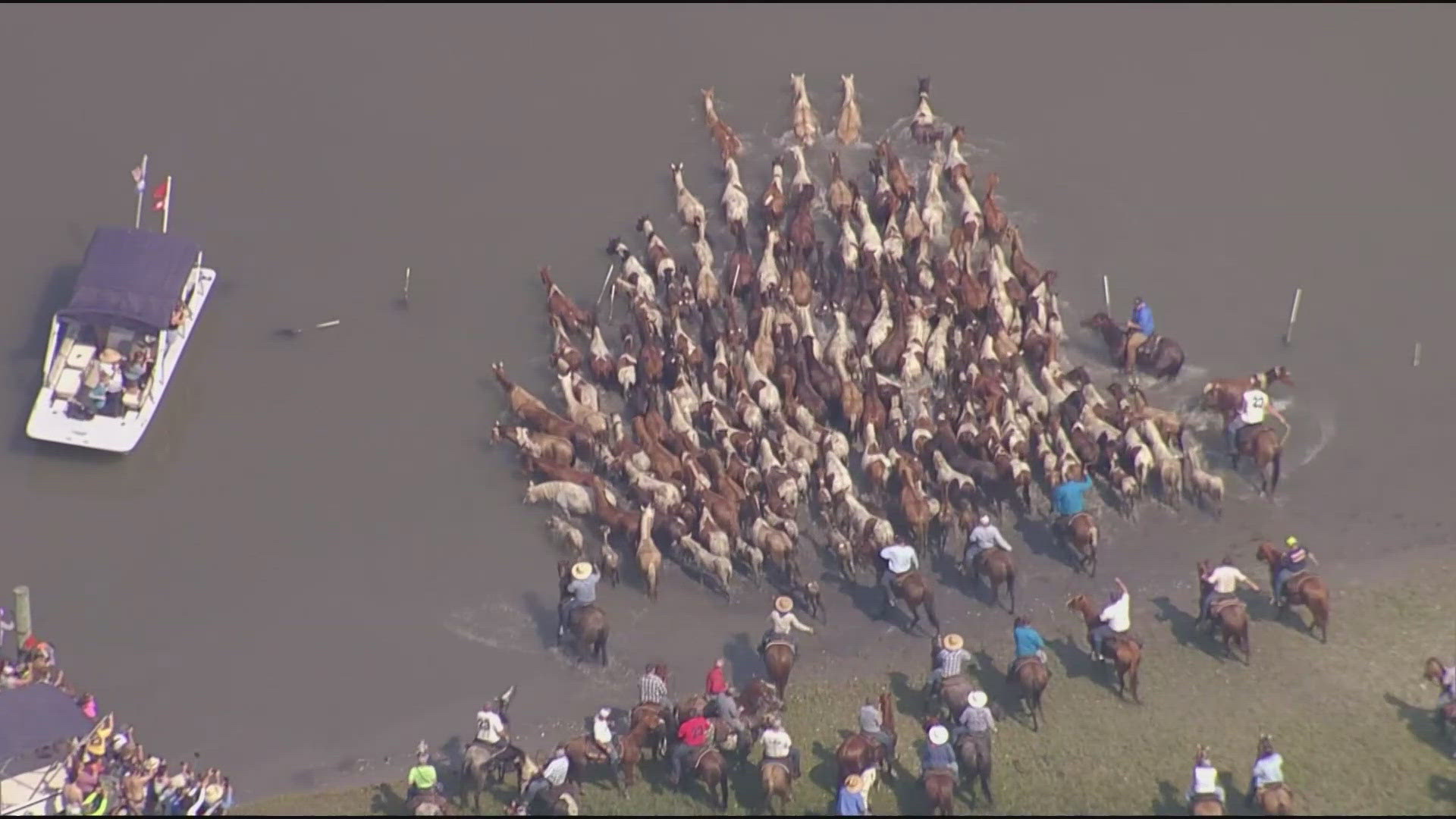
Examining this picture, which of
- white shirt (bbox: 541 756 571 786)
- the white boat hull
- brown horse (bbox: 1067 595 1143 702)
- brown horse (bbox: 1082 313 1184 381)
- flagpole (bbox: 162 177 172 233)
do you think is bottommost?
white shirt (bbox: 541 756 571 786)

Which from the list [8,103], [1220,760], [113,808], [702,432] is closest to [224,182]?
[8,103]

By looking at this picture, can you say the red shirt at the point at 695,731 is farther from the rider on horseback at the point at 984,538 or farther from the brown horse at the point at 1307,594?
the brown horse at the point at 1307,594

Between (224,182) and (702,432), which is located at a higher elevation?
(224,182)

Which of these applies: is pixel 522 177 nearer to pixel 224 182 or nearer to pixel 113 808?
pixel 224 182

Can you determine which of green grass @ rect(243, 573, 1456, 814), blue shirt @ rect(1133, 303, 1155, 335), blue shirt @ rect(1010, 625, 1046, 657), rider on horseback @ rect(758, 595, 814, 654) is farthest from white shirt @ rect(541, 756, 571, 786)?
blue shirt @ rect(1133, 303, 1155, 335)

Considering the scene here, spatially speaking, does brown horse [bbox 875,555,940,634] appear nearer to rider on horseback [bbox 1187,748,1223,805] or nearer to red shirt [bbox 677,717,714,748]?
red shirt [bbox 677,717,714,748]

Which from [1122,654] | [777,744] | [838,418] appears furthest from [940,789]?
[838,418]
